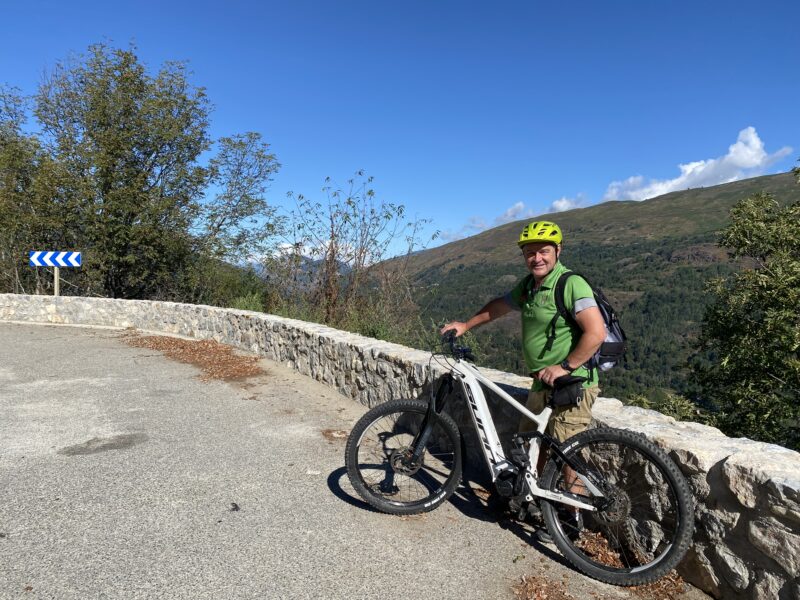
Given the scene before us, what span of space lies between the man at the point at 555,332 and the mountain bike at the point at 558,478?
137mm

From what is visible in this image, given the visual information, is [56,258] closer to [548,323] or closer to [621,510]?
[548,323]

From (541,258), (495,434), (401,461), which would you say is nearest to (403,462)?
(401,461)

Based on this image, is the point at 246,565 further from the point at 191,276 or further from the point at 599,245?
the point at 599,245

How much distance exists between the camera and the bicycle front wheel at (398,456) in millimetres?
3332

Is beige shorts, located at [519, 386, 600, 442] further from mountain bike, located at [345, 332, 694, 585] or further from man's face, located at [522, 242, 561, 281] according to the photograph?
man's face, located at [522, 242, 561, 281]

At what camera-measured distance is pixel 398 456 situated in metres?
3.40

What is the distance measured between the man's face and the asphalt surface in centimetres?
169

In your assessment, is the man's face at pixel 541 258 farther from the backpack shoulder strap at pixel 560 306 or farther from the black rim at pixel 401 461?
the black rim at pixel 401 461

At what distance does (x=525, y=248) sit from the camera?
9.94ft

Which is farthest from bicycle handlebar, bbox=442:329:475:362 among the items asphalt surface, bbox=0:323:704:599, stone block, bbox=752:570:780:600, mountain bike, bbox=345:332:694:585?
stone block, bbox=752:570:780:600

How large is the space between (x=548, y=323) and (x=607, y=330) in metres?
0.32

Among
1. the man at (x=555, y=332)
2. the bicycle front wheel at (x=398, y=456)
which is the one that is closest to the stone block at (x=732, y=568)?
the man at (x=555, y=332)

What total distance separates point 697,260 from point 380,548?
115465 millimetres

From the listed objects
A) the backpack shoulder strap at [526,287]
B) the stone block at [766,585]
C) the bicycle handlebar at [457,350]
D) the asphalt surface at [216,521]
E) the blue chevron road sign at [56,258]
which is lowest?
the asphalt surface at [216,521]
